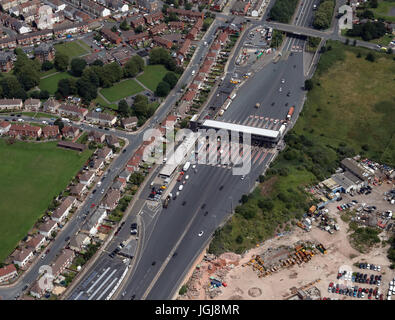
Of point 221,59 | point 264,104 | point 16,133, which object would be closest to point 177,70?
point 221,59

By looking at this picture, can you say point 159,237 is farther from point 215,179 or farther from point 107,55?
point 107,55

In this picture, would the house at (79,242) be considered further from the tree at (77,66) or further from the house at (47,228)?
the tree at (77,66)

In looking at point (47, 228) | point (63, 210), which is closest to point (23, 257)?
point (47, 228)

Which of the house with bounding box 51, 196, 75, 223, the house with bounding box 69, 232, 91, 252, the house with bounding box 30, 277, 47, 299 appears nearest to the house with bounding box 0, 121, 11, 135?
the house with bounding box 51, 196, 75, 223

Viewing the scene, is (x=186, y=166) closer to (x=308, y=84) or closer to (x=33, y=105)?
(x=308, y=84)

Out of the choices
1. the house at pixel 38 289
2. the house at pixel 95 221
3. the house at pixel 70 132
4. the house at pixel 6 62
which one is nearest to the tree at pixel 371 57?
the house at pixel 70 132

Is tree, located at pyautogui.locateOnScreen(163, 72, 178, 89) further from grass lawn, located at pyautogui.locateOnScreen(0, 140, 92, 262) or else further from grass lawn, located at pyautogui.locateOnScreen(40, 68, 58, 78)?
grass lawn, located at pyautogui.locateOnScreen(0, 140, 92, 262)
